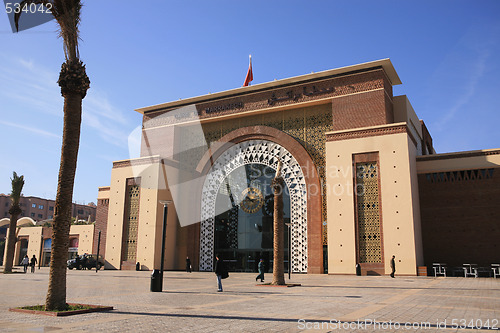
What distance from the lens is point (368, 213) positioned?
24.0 meters

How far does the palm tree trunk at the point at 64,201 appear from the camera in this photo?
8.81m

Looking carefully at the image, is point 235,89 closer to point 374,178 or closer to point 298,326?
point 374,178

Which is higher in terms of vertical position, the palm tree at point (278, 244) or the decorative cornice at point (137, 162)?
the decorative cornice at point (137, 162)

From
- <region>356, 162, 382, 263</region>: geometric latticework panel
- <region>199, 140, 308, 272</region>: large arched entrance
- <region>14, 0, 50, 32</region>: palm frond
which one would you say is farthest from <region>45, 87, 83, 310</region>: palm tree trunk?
<region>199, 140, 308, 272</region>: large arched entrance

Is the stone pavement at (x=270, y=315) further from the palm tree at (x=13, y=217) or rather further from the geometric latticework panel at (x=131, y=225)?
the geometric latticework panel at (x=131, y=225)

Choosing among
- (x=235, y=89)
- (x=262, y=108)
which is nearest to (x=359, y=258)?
(x=262, y=108)

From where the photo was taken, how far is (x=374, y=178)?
24281 mm

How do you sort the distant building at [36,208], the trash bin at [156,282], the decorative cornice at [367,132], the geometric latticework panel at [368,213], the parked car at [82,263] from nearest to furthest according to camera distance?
the trash bin at [156,282] → the geometric latticework panel at [368,213] → the decorative cornice at [367,132] → the parked car at [82,263] → the distant building at [36,208]

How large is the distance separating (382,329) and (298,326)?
1374 millimetres

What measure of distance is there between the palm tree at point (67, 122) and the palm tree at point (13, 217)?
19.7 meters

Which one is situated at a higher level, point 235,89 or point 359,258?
point 235,89

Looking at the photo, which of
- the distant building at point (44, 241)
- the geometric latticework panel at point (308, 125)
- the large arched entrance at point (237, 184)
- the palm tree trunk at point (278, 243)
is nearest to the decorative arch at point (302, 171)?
the large arched entrance at point (237, 184)

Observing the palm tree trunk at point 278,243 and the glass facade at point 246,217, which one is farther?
the glass facade at point 246,217

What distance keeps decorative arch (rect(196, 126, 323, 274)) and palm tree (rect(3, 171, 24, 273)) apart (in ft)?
39.8
